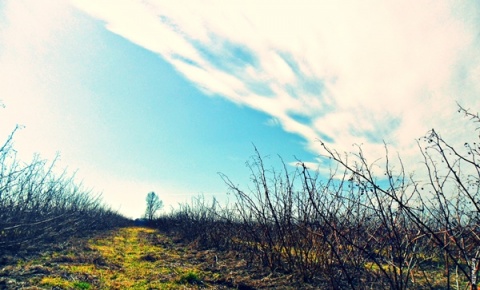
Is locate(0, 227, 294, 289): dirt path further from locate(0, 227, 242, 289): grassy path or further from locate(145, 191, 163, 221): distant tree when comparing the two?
locate(145, 191, 163, 221): distant tree

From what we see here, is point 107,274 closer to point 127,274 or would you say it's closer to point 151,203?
point 127,274

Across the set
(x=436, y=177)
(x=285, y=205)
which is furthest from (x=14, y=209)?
(x=436, y=177)

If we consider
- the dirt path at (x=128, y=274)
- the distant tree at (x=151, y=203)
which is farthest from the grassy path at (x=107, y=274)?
the distant tree at (x=151, y=203)

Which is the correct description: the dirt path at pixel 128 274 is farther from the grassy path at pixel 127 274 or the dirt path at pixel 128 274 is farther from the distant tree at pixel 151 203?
the distant tree at pixel 151 203

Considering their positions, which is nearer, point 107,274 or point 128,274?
point 107,274

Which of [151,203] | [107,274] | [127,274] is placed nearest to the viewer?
[107,274]

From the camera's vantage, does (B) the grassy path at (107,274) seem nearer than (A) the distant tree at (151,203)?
Yes

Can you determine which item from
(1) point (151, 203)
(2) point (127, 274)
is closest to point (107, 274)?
(2) point (127, 274)

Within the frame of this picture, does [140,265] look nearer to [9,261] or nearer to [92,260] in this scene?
[92,260]

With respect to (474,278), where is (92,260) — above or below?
below

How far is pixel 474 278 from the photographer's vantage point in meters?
2.05

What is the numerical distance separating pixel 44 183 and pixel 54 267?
17.5 feet

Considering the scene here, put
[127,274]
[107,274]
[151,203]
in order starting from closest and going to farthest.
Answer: [107,274] < [127,274] < [151,203]

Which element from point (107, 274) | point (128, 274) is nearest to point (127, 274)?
point (128, 274)
